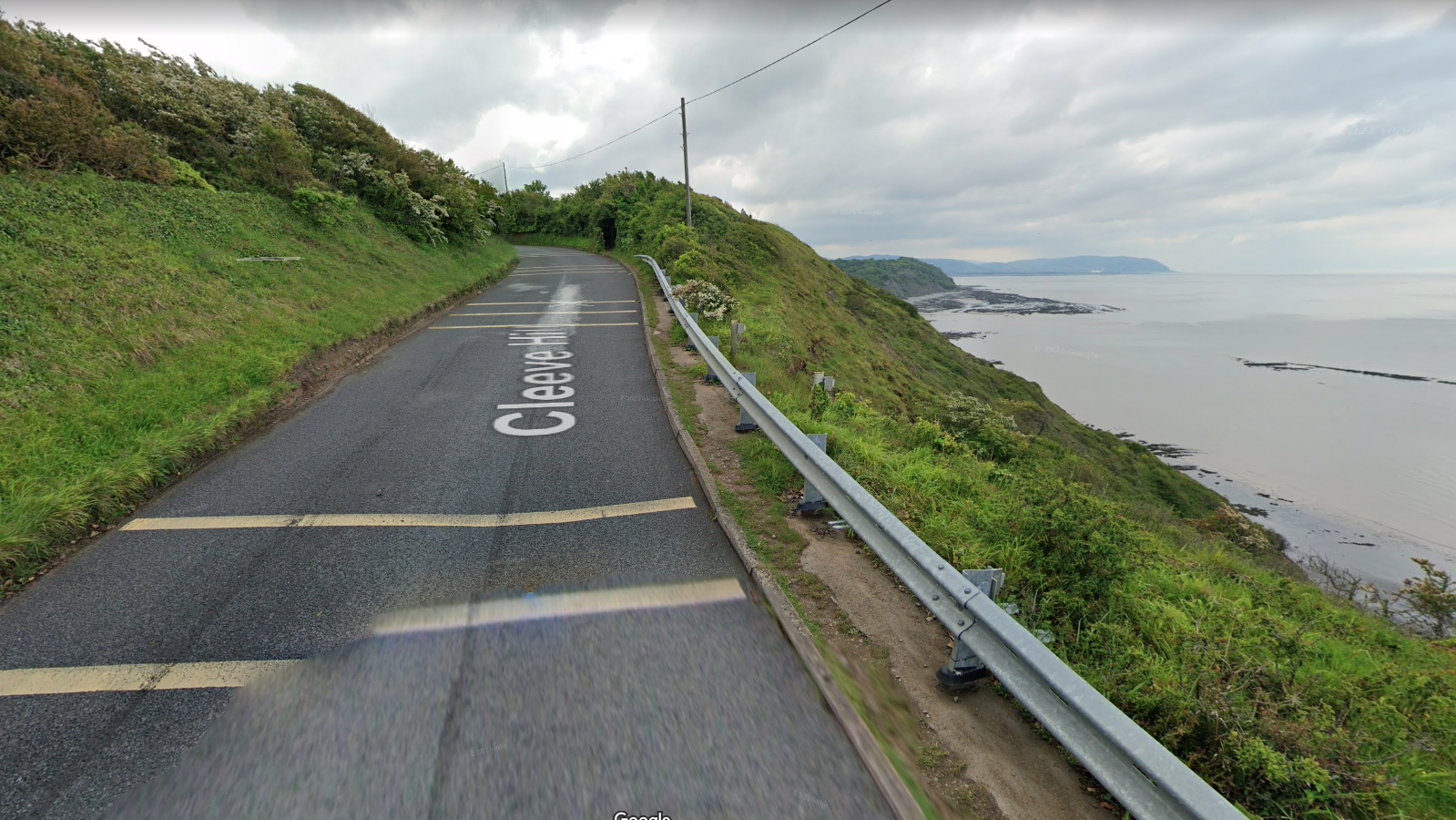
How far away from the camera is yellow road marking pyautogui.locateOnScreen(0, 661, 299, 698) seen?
94.4 inches

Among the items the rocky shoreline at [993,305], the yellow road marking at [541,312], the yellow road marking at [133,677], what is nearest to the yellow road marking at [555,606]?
the yellow road marking at [133,677]

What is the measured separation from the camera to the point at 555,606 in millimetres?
2953

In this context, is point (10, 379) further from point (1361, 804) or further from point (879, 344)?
point (879, 344)

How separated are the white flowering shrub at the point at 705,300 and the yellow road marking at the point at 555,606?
8.43m

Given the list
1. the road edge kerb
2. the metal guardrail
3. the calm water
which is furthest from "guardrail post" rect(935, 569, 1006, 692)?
the calm water

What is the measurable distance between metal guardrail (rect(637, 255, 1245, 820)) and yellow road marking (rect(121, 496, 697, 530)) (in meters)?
2.00

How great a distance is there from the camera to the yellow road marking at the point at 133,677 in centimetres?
240

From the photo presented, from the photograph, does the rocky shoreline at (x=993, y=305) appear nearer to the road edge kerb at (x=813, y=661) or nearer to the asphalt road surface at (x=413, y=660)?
the road edge kerb at (x=813, y=661)

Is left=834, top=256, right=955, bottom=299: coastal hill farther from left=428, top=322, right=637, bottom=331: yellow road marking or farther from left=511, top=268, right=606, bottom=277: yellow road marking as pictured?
left=428, top=322, right=637, bottom=331: yellow road marking

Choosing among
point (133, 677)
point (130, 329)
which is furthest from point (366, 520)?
point (130, 329)

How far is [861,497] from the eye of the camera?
318 centimetres

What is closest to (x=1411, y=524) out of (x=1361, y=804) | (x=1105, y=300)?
(x=1361, y=804)

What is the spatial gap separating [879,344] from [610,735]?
1183 inches

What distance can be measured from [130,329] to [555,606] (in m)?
6.97
